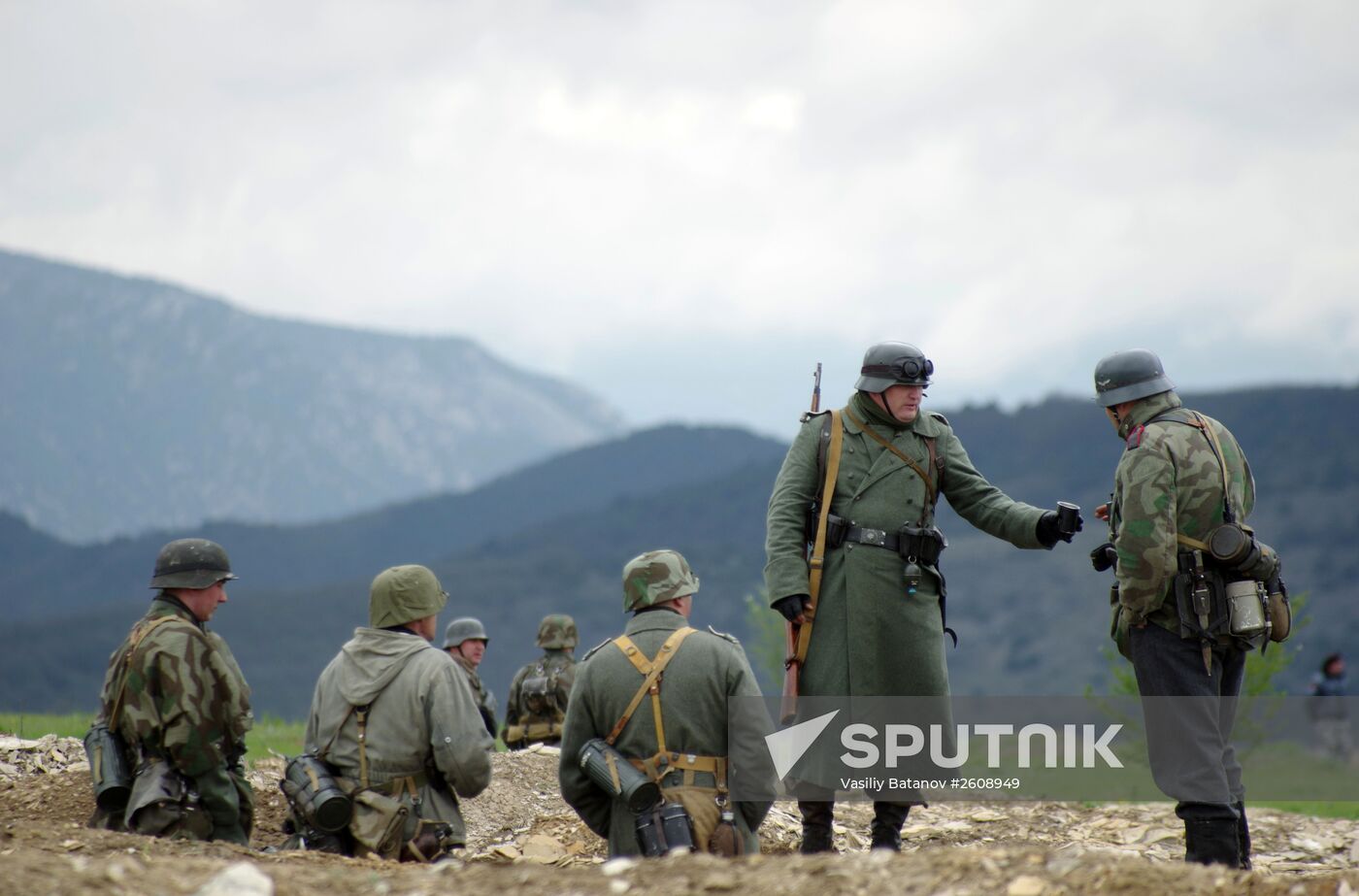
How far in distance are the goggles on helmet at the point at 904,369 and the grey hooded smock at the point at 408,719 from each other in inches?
95.0

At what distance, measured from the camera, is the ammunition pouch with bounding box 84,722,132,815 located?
22.6 feet

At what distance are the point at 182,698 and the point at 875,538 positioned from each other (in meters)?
3.22

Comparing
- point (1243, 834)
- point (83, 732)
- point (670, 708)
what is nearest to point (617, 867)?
point (670, 708)

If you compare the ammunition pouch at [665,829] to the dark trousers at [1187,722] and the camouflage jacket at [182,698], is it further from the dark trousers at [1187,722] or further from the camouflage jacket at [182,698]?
the dark trousers at [1187,722]

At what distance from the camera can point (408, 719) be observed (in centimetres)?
709

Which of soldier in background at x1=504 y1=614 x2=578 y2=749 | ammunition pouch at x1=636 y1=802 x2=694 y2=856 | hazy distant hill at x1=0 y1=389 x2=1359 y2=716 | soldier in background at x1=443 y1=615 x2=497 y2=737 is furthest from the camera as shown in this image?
hazy distant hill at x1=0 y1=389 x2=1359 y2=716

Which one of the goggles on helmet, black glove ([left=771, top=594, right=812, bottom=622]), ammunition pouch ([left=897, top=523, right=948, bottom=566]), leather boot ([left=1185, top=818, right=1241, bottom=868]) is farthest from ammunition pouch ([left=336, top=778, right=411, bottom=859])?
leather boot ([left=1185, top=818, right=1241, bottom=868])

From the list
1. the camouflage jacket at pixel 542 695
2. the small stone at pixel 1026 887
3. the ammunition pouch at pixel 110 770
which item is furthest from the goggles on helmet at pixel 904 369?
the camouflage jacket at pixel 542 695

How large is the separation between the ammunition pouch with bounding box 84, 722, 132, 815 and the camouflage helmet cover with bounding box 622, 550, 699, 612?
2.41 m

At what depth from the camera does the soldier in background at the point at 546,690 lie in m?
12.6

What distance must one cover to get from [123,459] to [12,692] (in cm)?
11798

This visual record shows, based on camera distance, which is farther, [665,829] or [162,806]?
[162,806]

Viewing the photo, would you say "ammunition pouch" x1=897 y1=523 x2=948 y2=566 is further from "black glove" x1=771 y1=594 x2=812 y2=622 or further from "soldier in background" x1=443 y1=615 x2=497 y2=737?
Answer: "soldier in background" x1=443 y1=615 x2=497 y2=737

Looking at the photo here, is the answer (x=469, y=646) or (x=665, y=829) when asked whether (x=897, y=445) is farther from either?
(x=469, y=646)
